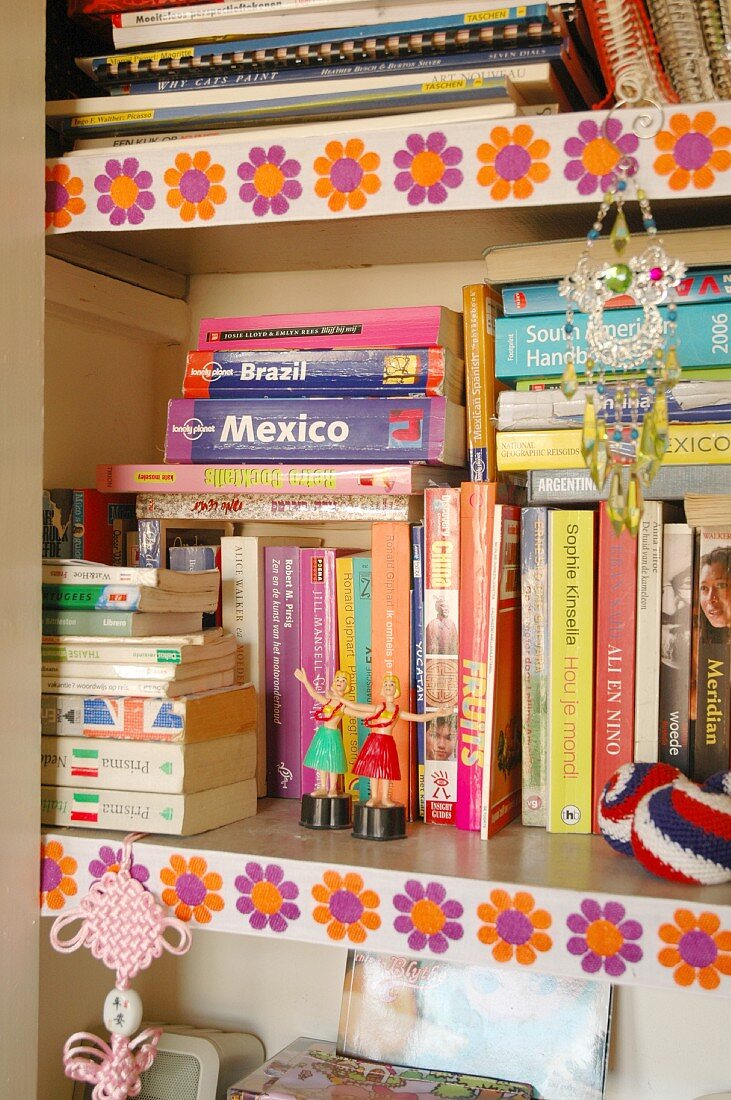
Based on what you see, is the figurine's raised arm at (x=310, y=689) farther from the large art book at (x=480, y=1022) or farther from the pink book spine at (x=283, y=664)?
the large art book at (x=480, y=1022)

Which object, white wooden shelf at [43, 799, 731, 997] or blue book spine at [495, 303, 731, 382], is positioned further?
blue book spine at [495, 303, 731, 382]

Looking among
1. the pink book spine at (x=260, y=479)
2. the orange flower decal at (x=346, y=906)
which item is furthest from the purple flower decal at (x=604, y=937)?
the pink book spine at (x=260, y=479)

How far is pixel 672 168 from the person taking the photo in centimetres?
72

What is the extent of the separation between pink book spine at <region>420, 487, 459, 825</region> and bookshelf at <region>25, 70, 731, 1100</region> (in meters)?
0.05

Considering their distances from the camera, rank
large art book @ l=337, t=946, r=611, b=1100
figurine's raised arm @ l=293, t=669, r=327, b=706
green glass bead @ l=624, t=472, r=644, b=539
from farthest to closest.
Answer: large art book @ l=337, t=946, r=611, b=1100, figurine's raised arm @ l=293, t=669, r=327, b=706, green glass bead @ l=624, t=472, r=644, b=539

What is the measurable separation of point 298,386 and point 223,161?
20 centimetres

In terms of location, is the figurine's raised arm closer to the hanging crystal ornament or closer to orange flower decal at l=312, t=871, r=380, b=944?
orange flower decal at l=312, t=871, r=380, b=944

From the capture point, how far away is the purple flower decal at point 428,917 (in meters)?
0.75

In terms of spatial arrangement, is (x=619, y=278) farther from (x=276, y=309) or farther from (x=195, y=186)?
(x=276, y=309)

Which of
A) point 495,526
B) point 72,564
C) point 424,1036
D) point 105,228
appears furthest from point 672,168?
point 424,1036

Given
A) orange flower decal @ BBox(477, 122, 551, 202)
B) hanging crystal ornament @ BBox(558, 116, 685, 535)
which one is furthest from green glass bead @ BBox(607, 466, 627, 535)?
orange flower decal @ BBox(477, 122, 551, 202)

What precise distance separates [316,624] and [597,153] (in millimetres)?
432

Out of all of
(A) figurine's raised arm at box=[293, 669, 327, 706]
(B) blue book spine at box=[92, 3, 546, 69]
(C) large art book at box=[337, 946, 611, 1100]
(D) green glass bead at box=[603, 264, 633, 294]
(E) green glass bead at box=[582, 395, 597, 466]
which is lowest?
(C) large art book at box=[337, 946, 611, 1100]

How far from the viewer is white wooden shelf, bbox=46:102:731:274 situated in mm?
722
